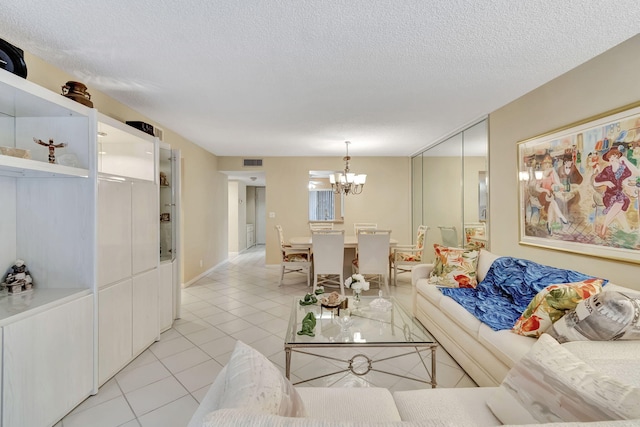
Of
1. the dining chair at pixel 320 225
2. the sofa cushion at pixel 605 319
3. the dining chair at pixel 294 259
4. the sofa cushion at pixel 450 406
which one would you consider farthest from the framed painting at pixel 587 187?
the dining chair at pixel 320 225

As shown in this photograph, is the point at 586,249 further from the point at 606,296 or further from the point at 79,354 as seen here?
the point at 79,354

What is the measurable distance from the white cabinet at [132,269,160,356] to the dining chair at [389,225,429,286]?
345cm

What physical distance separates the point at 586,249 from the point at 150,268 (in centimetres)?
374

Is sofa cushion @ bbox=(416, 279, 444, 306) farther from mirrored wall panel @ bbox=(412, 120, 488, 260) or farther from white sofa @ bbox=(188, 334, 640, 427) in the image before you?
white sofa @ bbox=(188, 334, 640, 427)

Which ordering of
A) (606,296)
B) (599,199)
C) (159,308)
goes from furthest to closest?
(159,308)
(599,199)
(606,296)

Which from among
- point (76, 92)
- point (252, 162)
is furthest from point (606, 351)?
point (252, 162)

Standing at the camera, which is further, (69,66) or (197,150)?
(197,150)

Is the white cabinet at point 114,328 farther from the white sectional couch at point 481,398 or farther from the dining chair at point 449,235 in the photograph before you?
the dining chair at point 449,235

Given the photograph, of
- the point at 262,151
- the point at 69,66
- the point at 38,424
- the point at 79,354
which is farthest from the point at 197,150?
the point at 38,424

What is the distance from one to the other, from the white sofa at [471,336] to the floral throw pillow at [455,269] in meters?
0.09

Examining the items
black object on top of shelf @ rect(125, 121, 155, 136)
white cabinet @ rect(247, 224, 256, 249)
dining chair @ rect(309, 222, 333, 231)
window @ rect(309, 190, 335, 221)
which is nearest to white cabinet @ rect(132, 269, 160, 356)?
black object on top of shelf @ rect(125, 121, 155, 136)

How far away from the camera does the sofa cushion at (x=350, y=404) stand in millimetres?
1172

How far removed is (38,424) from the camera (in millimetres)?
1580

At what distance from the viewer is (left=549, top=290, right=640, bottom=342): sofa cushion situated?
1376mm
